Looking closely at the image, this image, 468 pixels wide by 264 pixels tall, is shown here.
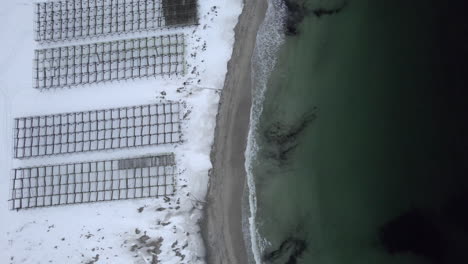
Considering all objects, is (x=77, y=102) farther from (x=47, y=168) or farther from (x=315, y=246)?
(x=315, y=246)

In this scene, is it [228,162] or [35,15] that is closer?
[228,162]

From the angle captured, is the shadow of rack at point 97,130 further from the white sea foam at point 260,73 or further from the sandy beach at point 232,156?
the white sea foam at point 260,73

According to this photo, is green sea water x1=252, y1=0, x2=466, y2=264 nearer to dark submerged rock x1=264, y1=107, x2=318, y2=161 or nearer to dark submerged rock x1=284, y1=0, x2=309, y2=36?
dark submerged rock x1=264, y1=107, x2=318, y2=161

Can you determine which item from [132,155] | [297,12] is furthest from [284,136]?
[132,155]

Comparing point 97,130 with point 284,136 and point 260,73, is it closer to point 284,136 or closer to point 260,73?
point 260,73

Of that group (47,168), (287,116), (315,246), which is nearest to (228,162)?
(287,116)

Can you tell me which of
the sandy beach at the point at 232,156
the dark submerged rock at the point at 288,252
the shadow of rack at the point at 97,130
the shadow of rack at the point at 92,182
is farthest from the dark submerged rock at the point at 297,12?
the dark submerged rock at the point at 288,252

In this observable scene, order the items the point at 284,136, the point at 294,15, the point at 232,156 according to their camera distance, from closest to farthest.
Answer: the point at 232,156
the point at 284,136
the point at 294,15
